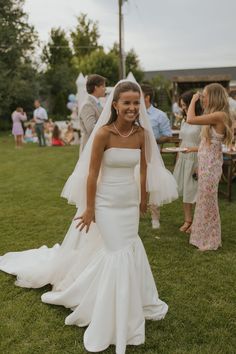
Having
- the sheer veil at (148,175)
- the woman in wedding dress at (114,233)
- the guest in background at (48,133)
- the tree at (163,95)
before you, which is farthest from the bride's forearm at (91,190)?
the tree at (163,95)

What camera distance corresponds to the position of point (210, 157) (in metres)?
5.16

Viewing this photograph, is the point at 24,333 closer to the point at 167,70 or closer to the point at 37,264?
the point at 37,264

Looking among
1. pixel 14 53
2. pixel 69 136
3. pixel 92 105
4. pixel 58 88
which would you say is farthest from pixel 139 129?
pixel 58 88

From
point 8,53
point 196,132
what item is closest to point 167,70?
point 8,53

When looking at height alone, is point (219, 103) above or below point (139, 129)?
above

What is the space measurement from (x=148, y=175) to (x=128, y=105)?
895 mm

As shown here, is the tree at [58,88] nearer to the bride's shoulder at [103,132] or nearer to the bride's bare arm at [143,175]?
the bride's bare arm at [143,175]

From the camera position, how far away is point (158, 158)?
12.1ft

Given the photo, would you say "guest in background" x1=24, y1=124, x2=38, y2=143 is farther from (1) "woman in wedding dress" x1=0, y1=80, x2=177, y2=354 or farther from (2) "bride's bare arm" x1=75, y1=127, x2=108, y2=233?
(2) "bride's bare arm" x1=75, y1=127, x2=108, y2=233

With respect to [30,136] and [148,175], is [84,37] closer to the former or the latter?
[30,136]

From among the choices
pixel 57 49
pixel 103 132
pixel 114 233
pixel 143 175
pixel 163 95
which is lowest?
pixel 114 233

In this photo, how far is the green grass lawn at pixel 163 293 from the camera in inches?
128

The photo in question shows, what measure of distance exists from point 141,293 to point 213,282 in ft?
4.20

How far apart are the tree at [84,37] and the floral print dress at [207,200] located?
154 feet
